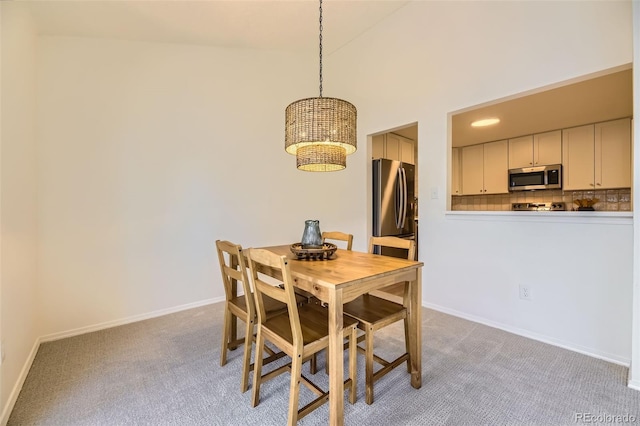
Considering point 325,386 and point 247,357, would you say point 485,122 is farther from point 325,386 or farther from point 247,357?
point 247,357

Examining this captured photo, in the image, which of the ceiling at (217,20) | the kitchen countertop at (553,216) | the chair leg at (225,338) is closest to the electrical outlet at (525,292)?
the kitchen countertop at (553,216)

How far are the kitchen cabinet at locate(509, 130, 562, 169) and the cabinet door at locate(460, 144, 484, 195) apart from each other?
1.59ft

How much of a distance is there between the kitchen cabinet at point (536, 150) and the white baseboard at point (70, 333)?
4973mm

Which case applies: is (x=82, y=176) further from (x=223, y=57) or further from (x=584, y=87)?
(x=584, y=87)

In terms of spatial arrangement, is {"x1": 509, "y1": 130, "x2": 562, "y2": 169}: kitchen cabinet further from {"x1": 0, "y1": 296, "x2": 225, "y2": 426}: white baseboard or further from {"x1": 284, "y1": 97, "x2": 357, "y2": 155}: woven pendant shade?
{"x1": 0, "y1": 296, "x2": 225, "y2": 426}: white baseboard

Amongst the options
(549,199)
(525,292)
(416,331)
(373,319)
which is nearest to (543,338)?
(525,292)

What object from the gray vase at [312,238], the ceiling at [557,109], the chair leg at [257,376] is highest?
the ceiling at [557,109]

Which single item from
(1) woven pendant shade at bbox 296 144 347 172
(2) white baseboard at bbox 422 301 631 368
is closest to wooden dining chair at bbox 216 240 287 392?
(1) woven pendant shade at bbox 296 144 347 172

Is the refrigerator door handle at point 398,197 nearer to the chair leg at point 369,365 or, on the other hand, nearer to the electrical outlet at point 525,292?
the electrical outlet at point 525,292

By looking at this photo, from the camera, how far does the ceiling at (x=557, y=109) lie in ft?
9.30

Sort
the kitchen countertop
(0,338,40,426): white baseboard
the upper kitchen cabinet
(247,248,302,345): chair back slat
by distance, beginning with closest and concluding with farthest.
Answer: (247,248,302,345): chair back slat
(0,338,40,426): white baseboard
the kitchen countertop
the upper kitchen cabinet

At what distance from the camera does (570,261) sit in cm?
208

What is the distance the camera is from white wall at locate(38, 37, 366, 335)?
2318mm

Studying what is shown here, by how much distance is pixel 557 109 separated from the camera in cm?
344
